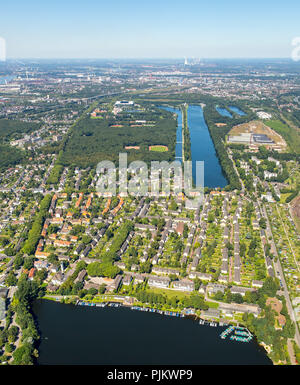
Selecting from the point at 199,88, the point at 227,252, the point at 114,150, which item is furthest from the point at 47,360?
the point at 199,88

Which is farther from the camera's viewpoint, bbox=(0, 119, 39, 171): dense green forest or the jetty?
bbox=(0, 119, 39, 171): dense green forest

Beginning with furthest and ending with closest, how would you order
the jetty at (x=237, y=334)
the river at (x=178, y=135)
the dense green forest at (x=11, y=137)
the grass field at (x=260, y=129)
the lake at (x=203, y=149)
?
1. the grass field at (x=260, y=129)
2. the river at (x=178, y=135)
3. the dense green forest at (x=11, y=137)
4. the lake at (x=203, y=149)
5. the jetty at (x=237, y=334)

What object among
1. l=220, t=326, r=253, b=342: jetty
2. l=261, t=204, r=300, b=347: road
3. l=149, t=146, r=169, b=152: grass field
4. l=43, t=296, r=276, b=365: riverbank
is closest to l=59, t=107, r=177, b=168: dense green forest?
l=149, t=146, r=169, b=152: grass field

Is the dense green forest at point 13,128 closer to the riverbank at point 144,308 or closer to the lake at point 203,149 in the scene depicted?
the lake at point 203,149

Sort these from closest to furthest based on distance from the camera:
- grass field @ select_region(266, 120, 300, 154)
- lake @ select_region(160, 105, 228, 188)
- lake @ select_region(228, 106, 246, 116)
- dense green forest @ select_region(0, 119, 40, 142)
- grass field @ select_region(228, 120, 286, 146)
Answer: lake @ select_region(160, 105, 228, 188), grass field @ select_region(266, 120, 300, 154), grass field @ select_region(228, 120, 286, 146), dense green forest @ select_region(0, 119, 40, 142), lake @ select_region(228, 106, 246, 116)

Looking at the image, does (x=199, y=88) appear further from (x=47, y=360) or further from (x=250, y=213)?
(x=47, y=360)

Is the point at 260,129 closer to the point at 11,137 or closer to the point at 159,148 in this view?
the point at 159,148

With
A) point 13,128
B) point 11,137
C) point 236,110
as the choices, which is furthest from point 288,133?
point 13,128

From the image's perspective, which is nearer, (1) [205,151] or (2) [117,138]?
(1) [205,151]

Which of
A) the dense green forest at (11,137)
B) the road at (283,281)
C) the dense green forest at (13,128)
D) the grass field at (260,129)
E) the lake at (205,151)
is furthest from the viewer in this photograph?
the dense green forest at (13,128)

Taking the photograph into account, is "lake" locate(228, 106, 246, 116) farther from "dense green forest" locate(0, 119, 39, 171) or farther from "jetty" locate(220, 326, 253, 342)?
"jetty" locate(220, 326, 253, 342)

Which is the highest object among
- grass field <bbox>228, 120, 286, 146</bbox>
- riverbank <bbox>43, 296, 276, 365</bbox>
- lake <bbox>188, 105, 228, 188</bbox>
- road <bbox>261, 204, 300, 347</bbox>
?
grass field <bbox>228, 120, 286, 146</bbox>

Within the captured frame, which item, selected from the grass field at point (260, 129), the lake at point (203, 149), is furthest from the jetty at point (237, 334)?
the grass field at point (260, 129)
